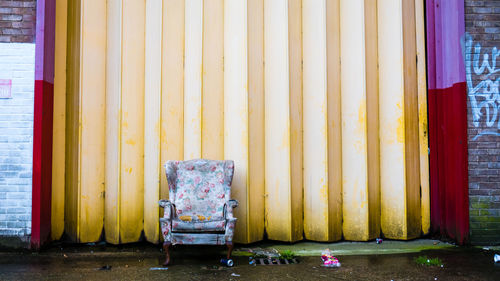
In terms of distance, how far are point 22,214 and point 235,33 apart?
3233 mm

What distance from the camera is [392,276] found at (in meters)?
3.66

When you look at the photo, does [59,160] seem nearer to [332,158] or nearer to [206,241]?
[206,241]

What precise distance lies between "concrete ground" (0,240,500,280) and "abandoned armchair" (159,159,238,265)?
39 cm

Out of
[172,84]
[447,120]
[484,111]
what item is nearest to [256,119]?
[172,84]

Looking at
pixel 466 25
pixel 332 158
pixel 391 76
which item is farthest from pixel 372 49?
pixel 332 158

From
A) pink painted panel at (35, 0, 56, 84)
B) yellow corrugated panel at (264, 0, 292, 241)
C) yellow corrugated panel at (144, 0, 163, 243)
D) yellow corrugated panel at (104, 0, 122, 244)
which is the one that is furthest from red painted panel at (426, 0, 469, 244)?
pink painted panel at (35, 0, 56, 84)

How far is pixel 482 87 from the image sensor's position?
4766 mm

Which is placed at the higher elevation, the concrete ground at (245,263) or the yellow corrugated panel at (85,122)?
the yellow corrugated panel at (85,122)

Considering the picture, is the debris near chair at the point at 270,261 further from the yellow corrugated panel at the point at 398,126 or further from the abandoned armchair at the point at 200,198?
the yellow corrugated panel at the point at 398,126

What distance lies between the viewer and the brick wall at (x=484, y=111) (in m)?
4.72

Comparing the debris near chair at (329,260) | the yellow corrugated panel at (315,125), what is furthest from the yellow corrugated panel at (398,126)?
the debris near chair at (329,260)

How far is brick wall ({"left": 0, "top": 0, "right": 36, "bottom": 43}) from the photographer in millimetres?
4539

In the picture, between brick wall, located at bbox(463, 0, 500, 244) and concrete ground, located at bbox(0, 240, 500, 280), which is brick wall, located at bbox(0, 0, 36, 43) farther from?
brick wall, located at bbox(463, 0, 500, 244)

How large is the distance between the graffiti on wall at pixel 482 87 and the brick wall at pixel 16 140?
5.09 metres
